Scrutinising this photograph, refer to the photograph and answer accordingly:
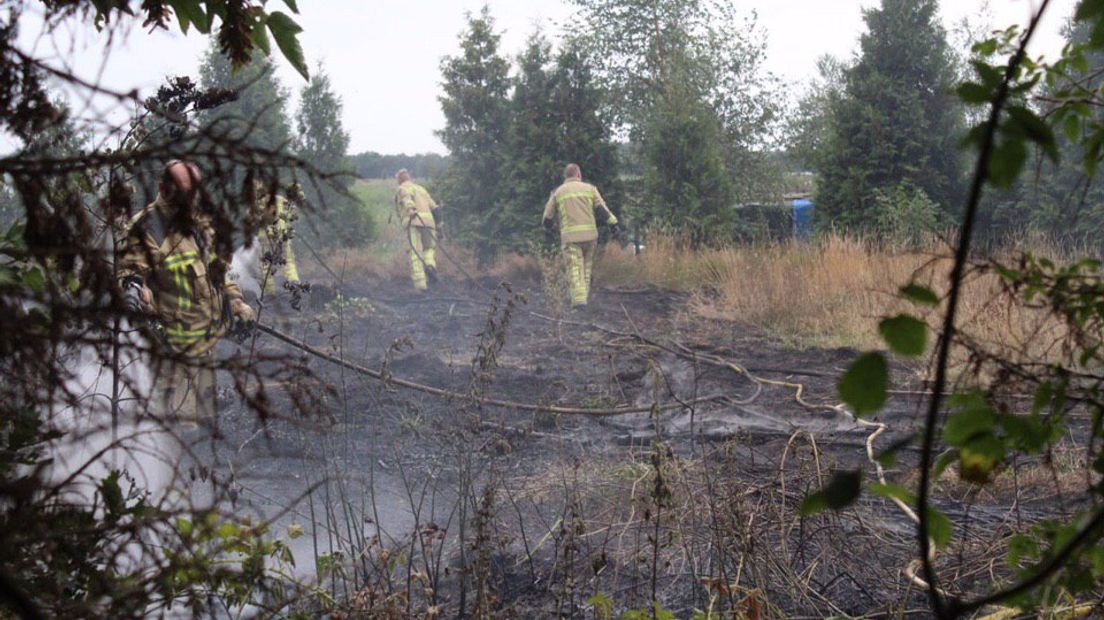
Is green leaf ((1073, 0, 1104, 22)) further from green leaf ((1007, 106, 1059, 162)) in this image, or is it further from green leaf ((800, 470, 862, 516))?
green leaf ((800, 470, 862, 516))

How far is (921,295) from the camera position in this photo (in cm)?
110

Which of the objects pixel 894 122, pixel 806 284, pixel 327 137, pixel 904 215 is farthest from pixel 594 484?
pixel 327 137

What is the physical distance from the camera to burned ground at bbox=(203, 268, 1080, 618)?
333 cm

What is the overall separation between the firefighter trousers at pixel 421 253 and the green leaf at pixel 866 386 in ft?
47.2

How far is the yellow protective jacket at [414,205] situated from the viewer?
1582cm

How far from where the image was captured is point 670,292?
14.7 meters

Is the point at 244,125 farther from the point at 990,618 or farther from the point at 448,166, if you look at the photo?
the point at 448,166

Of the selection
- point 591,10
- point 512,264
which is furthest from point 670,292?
point 591,10

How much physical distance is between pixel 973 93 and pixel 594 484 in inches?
161

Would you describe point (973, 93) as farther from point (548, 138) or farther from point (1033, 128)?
point (548, 138)

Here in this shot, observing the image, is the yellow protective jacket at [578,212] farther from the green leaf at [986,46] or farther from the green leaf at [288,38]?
the green leaf at [288,38]

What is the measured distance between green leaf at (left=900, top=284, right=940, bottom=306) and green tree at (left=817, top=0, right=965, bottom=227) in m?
15.8

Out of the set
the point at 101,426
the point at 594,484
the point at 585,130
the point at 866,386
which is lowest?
the point at 594,484

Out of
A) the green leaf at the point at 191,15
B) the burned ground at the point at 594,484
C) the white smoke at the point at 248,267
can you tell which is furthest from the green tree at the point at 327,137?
the green leaf at the point at 191,15
